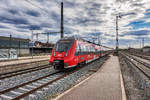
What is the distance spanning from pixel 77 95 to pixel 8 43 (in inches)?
1257

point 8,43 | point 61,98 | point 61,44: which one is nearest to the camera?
point 61,98

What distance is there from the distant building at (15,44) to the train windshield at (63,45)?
24.5 m

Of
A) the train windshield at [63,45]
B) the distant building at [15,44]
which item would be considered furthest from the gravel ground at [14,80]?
the distant building at [15,44]

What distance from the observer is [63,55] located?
9625 mm

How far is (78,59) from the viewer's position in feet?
36.2

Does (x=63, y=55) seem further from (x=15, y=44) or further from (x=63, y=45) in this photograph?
(x=15, y=44)

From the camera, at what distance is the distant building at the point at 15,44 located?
2954 centimetres

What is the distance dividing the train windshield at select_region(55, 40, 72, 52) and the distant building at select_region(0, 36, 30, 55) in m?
24.5

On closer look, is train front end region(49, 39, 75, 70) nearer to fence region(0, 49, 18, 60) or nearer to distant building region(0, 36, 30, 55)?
fence region(0, 49, 18, 60)

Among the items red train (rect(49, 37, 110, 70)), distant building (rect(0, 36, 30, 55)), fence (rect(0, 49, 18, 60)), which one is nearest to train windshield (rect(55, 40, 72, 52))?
red train (rect(49, 37, 110, 70))

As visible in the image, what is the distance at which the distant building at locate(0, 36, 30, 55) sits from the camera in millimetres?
29539

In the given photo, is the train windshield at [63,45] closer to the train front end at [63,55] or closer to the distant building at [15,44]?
the train front end at [63,55]

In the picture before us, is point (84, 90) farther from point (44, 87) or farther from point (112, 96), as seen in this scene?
point (44, 87)

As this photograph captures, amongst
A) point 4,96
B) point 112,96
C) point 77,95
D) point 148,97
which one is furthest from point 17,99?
point 148,97
